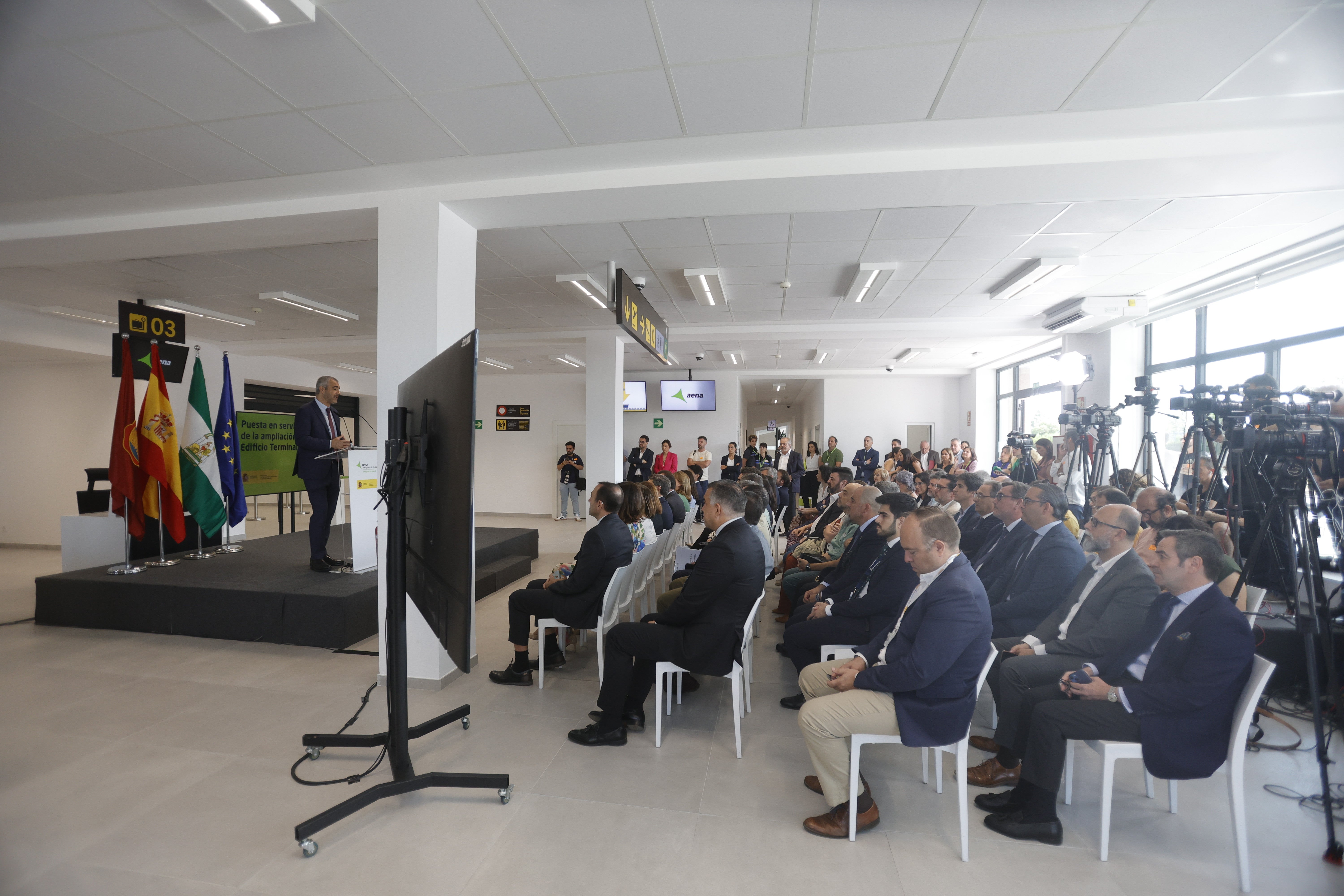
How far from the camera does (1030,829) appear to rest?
7.27 feet

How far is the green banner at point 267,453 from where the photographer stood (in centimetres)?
798

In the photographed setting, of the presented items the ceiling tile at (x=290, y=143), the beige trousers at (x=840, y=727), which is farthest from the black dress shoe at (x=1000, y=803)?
the ceiling tile at (x=290, y=143)

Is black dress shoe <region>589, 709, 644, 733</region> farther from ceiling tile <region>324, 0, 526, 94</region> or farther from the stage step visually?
ceiling tile <region>324, 0, 526, 94</region>

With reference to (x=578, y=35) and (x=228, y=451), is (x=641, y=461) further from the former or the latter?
(x=578, y=35)

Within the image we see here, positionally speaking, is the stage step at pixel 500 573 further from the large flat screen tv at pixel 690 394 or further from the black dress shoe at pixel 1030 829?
the large flat screen tv at pixel 690 394

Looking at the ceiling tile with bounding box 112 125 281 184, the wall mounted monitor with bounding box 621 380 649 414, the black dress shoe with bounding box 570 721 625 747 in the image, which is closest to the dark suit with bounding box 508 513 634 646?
the black dress shoe with bounding box 570 721 625 747

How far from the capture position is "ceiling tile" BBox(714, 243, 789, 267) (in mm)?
4992

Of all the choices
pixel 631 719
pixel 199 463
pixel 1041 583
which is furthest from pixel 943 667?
pixel 199 463

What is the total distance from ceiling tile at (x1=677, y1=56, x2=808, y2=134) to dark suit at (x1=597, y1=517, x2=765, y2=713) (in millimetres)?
2099

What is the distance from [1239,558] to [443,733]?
4477mm

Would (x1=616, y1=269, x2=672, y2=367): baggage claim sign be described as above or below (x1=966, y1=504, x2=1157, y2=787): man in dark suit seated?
above

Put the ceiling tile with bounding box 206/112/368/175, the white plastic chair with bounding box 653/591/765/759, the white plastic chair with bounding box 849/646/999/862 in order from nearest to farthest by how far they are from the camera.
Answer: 1. the white plastic chair with bounding box 849/646/999/862
2. the white plastic chair with bounding box 653/591/765/759
3. the ceiling tile with bounding box 206/112/368/175

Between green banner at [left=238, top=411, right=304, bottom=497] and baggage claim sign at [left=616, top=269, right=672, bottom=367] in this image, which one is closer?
baggage claim sign at [left=616, top=269, right=672, bottom=367]

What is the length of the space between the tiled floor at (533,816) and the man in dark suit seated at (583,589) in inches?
10.1
